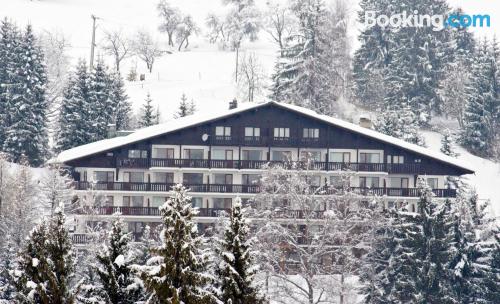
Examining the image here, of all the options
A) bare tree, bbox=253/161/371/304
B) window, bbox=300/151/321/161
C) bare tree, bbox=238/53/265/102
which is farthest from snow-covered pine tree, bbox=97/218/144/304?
bare tree, bbox=238/53/265/102

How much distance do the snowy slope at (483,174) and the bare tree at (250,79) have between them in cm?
2193

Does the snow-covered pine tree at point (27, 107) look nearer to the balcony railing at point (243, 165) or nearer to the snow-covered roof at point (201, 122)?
the snow-covered roof at point (201, 122)

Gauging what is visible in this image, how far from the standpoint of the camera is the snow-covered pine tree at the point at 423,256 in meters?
75.9

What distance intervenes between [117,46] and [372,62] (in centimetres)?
4449

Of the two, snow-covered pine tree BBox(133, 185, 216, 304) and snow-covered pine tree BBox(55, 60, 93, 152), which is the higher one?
snow-covered pine tree BBox(55, 60, 93, 152)

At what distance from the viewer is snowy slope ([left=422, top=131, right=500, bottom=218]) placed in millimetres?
109875

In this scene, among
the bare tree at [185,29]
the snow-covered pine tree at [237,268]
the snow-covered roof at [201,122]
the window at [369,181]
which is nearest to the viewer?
the snow-covered pine tree at [237,268]

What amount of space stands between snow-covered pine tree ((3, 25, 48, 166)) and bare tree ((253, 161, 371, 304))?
29.5 m

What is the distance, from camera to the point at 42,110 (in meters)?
111

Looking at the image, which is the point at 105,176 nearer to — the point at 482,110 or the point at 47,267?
the point at 482,110

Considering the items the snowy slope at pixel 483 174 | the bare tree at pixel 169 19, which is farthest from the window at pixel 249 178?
the bare tree at pixel 169 19

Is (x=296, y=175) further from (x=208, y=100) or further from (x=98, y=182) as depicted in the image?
(x=208, y=100)

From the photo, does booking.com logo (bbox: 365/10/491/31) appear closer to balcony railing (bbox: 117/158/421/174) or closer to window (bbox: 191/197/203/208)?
balcony railing (bbox: 117/158/421/174)

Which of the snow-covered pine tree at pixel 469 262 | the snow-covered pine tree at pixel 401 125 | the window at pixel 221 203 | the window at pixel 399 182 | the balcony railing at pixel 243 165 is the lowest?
the snow-covered pine tree at pixel 469 262
